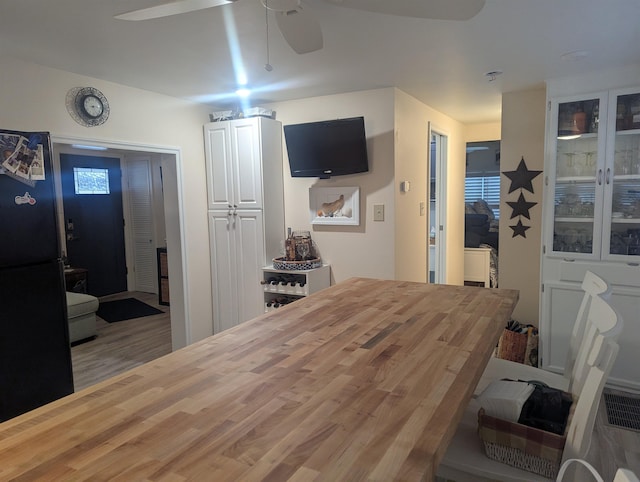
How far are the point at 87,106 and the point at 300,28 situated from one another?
211 centimetres

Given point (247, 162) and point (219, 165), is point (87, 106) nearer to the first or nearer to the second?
point (219, 165)

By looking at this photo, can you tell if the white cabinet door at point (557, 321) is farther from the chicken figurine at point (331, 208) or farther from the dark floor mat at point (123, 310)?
the dark floor mat at point (123, 310)

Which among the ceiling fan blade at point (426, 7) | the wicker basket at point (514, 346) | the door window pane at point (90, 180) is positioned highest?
the ceiling fan blade at point (426, 7)

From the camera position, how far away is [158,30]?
7.33ft

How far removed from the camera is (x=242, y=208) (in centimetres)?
393

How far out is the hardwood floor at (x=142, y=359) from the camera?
2.38 m

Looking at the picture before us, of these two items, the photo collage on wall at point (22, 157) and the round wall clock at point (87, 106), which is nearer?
the photo collage on wall at point (22, 157)

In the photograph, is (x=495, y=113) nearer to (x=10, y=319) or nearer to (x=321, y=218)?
(x=321, y=218)

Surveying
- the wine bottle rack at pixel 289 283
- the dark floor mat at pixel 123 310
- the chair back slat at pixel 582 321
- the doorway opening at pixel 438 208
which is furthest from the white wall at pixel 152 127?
the chair back slat at pixel 582 321


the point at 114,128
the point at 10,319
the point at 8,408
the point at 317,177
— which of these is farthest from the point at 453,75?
the point at 8,408

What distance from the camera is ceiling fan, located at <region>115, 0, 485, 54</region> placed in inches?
59.1

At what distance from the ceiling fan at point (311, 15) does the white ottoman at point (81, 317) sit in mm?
3584

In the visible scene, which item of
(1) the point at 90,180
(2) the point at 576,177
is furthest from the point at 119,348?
(2) the point at 576,177

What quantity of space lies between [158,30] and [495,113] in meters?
3.84
